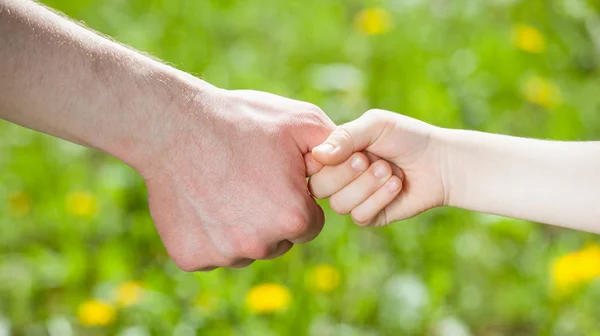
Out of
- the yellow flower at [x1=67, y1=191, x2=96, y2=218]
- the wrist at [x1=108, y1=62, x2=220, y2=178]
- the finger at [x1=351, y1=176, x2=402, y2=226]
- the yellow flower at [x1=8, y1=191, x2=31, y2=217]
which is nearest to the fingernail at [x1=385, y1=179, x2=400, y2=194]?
the finger at [x1=351, y1=176, x2=402, y2=226]

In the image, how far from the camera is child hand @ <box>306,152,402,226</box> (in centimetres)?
148

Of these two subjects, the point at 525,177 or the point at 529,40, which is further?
the point at 529,40

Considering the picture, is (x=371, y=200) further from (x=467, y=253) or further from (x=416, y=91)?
(x=416, y=91)

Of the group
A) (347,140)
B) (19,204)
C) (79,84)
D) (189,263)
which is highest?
(79,84)

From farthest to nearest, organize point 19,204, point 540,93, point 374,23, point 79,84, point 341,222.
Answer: point 374,23 < point 540,93 < point 19,204 < point 341,222 < point 79,84

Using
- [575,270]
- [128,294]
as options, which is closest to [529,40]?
[575,270]

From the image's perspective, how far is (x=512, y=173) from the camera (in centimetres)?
140

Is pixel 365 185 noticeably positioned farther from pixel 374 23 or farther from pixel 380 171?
pixel 374 23

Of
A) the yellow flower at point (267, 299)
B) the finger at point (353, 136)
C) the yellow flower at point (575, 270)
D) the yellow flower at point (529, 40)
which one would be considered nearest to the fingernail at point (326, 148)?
the finger at point (353, 136)

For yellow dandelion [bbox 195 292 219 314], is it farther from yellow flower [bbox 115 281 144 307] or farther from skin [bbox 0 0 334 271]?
skin [bbox 0 0 334 271]

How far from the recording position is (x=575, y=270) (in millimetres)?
1854

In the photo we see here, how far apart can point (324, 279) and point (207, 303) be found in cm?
28

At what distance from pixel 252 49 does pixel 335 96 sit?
0.42m

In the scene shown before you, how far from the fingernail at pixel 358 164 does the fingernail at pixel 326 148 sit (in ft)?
0.19
